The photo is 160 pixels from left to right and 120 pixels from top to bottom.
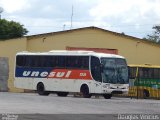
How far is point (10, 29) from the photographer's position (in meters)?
79.2

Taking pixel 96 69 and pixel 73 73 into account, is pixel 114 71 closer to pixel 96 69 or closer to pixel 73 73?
pixel 96 69

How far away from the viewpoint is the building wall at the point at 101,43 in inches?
2101

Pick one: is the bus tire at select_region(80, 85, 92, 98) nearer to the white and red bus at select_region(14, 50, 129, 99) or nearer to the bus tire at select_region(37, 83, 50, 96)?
Answer: the white and red bus at select_region(14, 50, 129, 99)

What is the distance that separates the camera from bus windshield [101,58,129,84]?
37312 mm

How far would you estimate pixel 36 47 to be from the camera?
174 ft

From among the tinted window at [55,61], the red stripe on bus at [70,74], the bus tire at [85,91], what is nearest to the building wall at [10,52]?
the tinted window at [55,61]

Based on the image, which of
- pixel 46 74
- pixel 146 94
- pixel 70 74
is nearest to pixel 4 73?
pixel 46 74

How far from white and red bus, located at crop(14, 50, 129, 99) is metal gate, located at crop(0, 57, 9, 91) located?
1135 cm

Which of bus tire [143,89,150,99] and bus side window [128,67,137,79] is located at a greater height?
bus side window [128,67,137,79]

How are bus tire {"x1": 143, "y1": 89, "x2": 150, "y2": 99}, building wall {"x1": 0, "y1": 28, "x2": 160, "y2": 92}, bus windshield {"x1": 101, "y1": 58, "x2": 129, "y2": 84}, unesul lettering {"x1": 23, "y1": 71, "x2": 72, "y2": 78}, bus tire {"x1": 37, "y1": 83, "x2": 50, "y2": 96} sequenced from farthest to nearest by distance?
building wall {"x1": 0, "y1": 28, "x2": 160, "y2": 92}, bus tire {"x1": 143, "y1": 89, "x2": 150, "y2": 99}, bus tire {"x1": 37, "y1": 83, "x2": 50, "y2": 96}, unesul lettering {"x1": 23, "y1": 71, "x2": 72, "y2": 78}, bus windshield {"x1": 101, "y1": 58, "x2": 129, "y2": 84}

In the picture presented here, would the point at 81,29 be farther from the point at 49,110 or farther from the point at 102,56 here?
the point at 49,110

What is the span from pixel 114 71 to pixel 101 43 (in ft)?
55.3

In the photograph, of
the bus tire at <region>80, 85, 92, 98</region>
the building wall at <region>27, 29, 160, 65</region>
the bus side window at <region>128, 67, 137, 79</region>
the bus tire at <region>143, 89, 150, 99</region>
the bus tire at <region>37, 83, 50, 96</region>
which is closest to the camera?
the bus tire at <region>80, 85, 92, 98</region>

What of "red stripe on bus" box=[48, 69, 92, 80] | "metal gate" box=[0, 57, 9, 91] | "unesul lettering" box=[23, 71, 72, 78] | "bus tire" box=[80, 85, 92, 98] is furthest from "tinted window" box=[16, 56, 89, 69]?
"metal gate" box=[0, 57, 9, 91]
